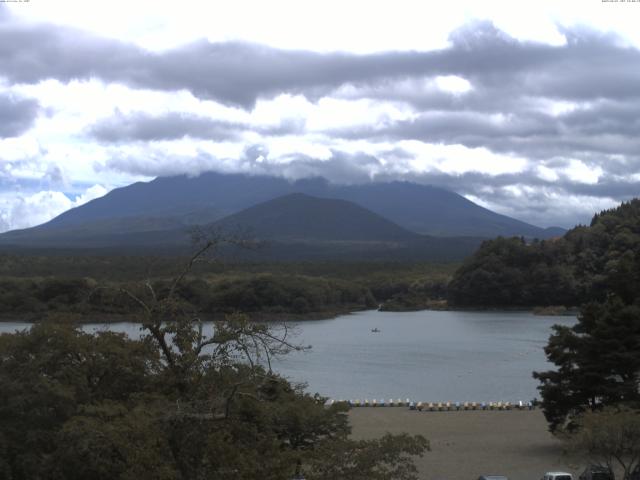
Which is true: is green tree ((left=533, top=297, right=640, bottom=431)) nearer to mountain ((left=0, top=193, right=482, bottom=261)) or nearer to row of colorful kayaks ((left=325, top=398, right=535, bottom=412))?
row of colorful kayaks ((left=325, top=398, right=535, bottom=412))

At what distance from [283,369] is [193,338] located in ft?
98.4

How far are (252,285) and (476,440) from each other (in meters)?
45.5

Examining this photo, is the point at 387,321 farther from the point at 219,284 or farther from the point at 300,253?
the point at 300,253

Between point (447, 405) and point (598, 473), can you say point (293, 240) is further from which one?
point (598, 473)

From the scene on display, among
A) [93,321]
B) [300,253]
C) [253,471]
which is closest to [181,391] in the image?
[253,471]

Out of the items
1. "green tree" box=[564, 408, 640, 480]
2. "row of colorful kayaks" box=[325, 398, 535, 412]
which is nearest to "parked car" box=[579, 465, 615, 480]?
"green tree" box=[564, 408, 640, 480]

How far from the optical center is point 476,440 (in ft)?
73.2

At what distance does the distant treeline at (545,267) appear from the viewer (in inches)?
3027

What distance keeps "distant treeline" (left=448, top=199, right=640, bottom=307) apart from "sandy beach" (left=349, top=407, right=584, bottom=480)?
50157 millimetres

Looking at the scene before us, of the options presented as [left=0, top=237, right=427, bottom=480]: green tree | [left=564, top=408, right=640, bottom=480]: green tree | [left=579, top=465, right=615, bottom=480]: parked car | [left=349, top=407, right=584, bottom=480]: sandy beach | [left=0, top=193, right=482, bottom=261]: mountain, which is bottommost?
[left=349, top=407, right=584, bottom=480]: sandy beach

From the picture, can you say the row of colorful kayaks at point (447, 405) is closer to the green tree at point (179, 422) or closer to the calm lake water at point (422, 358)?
the calm lake water at point (422, 358)

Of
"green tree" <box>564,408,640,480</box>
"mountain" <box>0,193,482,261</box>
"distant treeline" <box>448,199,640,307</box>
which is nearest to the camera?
"green tree" <box>564,408,640,480</box>

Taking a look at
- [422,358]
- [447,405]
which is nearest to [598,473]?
[447,405]

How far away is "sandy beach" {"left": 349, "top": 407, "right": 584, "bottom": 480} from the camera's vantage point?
59.3ft
